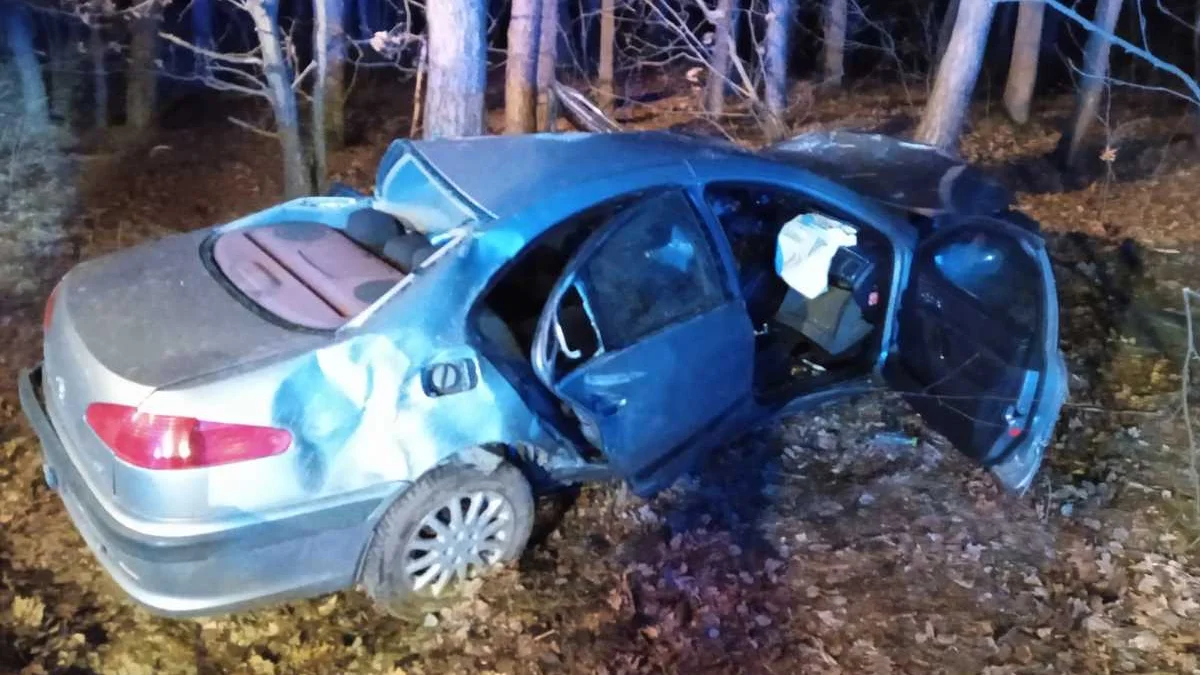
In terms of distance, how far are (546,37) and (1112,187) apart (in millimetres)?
5389

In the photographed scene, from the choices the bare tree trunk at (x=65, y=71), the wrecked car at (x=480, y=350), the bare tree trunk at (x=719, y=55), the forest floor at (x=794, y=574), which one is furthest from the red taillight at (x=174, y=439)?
the bare tree trunk at (x=65, y=71)

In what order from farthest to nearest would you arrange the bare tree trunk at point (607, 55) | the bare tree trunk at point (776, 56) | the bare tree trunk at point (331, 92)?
the bare tree trunk at point (607, 55) < the bare tree trunk at point (776, 56) < the bare tree trunk at point (331, 92)

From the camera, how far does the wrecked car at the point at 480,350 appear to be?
319cm

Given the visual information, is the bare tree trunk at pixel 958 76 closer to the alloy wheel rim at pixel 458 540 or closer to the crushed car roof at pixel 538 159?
the crushed car roof at pixel 538 159

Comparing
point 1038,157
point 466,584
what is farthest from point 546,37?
point 466,584

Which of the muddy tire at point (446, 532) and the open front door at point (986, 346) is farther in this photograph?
the open front door at point (986, 346)

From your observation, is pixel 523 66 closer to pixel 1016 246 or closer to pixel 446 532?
pixel 1016 246

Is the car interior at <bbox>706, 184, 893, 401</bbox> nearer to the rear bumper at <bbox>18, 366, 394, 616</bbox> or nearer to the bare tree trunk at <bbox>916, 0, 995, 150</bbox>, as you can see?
the rear bumper at <bbox>18, 366, 394, 616</bbox>

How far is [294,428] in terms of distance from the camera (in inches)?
126

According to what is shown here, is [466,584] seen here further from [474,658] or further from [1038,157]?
[1038,157]

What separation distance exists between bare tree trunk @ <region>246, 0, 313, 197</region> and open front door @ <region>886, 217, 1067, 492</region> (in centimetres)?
415

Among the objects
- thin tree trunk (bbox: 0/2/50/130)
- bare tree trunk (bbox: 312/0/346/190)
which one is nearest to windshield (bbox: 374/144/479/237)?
bare tree trunk (bbox: 312/0/346/190)

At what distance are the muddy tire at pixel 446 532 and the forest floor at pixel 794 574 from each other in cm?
12

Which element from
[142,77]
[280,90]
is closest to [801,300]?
[280,90]
